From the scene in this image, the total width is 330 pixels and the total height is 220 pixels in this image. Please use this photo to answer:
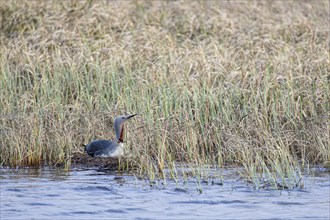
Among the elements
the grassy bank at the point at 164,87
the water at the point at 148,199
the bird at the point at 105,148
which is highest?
the grassy bank at the point at 164,87

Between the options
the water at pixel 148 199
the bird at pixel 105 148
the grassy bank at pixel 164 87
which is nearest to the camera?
the water at pixel 148 199

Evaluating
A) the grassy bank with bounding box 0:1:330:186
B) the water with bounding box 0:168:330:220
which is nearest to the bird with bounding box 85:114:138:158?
the grassy bank with bounding box 0:1:330:186

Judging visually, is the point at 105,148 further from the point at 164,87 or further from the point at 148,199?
the point at 148,199

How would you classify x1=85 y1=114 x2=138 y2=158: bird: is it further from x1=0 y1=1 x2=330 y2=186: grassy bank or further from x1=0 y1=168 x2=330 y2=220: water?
x1=0 y1=168 x2=330 y2=220: water

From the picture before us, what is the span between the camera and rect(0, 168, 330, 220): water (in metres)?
7.31

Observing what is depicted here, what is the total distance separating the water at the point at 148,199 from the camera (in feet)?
24.0

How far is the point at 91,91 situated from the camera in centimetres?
1153

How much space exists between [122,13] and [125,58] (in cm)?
323

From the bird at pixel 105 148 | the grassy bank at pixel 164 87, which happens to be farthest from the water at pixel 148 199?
the bird at pixel 105 148

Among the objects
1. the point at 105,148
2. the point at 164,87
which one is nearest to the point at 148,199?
the point at 105,148

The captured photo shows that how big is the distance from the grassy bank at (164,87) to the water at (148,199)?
0.28 meters

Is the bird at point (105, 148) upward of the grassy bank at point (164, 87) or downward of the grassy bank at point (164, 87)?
downward

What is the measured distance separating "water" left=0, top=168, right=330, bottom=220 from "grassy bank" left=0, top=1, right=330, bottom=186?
0.28 metres

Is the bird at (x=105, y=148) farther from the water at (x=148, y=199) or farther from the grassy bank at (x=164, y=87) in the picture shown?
the water at (x=148, y=199)
